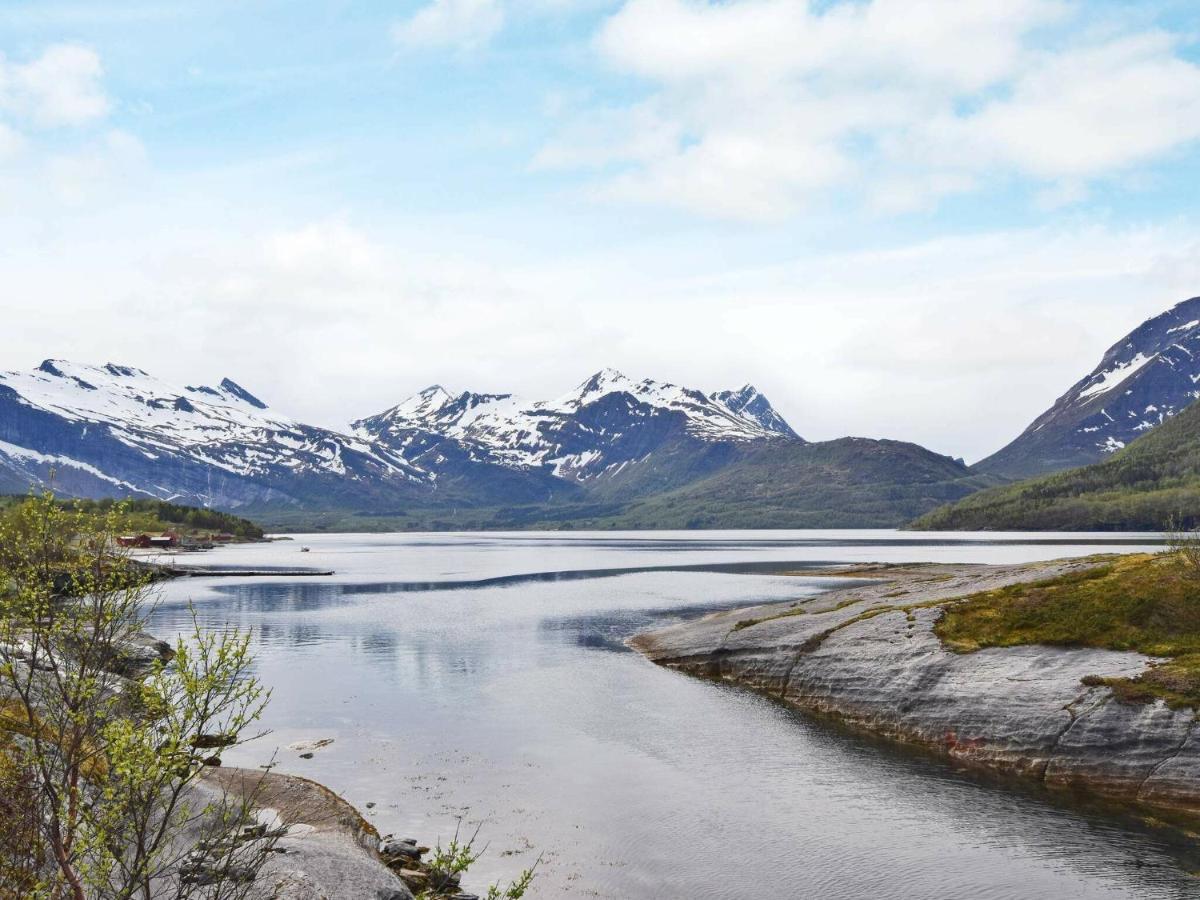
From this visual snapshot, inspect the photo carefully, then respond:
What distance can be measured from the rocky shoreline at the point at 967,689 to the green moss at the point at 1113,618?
1.13m

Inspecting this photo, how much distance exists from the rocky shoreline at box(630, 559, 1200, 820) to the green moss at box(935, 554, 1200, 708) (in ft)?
3.71

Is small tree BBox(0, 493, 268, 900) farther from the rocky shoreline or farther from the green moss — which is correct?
the green moss

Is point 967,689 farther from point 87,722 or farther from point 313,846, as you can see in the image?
point 87,722

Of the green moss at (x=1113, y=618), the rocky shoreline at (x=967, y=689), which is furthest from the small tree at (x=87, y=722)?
the green moss at (x=1113, y=618)

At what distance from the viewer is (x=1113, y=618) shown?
57.4 meters

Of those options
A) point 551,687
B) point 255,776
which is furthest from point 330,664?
point 255,776

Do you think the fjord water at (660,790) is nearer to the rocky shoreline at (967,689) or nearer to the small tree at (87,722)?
the rocky shoreline at (967,689)

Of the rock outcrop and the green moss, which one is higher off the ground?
the green moss

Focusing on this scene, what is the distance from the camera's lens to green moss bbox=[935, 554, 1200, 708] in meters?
49.2

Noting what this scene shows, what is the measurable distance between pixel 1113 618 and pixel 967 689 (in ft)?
35.8

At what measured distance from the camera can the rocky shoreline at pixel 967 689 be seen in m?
45.8

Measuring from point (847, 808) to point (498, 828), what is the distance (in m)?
17.1

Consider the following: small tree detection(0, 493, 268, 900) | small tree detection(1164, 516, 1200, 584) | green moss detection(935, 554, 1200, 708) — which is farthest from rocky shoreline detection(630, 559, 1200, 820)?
small tree detection(0, 493, 268, 900)

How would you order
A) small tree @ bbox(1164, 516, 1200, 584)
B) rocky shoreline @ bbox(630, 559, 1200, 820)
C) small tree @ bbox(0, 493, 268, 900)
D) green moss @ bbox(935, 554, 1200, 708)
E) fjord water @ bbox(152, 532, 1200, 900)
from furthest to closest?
small tree @ bbox(1164, 516, 1200, 584), green moss @ bbox(935, 554, 1200, 708), rocky shoreline @ bbox(630, 559, 1200, 820), fjord water @ bbox(152, 532, 1200, 900), small tree @ bbox(0, 493, 268, 900)
